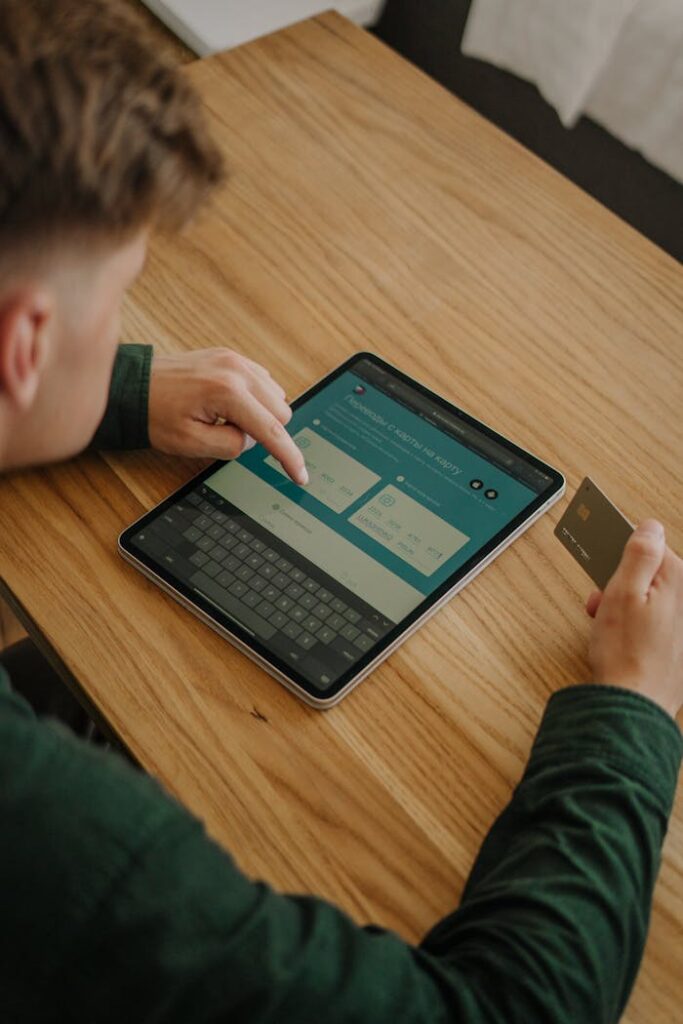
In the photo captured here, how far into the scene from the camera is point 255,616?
877 mm

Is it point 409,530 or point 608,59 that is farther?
point 608,59

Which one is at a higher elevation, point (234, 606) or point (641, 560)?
point (641, 560)

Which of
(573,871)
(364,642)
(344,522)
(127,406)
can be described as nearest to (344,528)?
(344,522)

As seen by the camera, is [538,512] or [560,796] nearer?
[560,796]

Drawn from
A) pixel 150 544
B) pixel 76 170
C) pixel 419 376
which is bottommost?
pixel 150 544

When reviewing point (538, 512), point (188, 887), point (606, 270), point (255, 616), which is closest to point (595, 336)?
point (606, 270)

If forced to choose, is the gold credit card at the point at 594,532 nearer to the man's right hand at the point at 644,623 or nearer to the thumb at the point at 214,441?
the man's right hand at the point at 644,623

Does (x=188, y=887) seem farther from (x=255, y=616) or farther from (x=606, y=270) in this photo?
(x=606, y=270)

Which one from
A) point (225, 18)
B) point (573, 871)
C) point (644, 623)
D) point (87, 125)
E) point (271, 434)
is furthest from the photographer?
point (225, 18)

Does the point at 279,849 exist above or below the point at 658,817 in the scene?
below

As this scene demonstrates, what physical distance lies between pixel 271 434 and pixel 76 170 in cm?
36

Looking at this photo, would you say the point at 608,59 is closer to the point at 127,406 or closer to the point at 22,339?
the point at 127,406

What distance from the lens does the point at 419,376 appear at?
3.43 ft

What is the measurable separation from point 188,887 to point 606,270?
0.80 meters
